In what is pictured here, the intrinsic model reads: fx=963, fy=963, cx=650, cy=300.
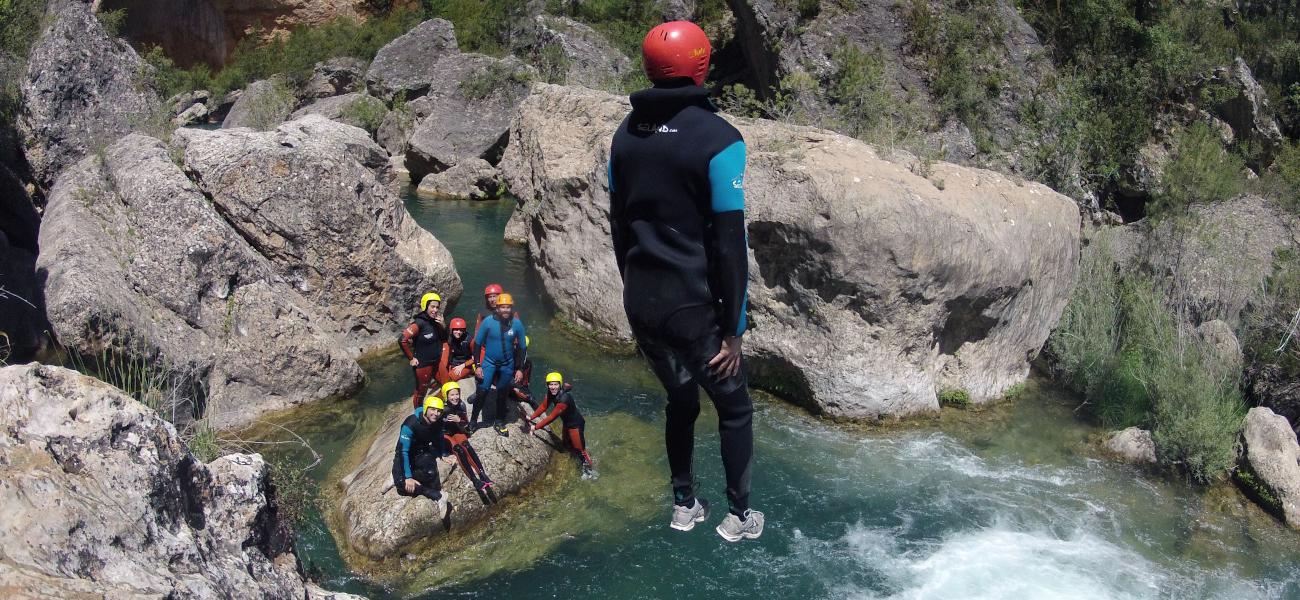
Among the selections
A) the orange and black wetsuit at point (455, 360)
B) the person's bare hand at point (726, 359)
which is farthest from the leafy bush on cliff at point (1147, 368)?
the person's bare hand at point (726, 359)

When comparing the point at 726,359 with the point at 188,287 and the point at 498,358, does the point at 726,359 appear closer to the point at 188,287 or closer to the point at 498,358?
the point at 498,358

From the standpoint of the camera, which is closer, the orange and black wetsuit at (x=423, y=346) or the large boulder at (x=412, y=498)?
the large boulder at (x=412, y=498)

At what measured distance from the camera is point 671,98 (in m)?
3.24

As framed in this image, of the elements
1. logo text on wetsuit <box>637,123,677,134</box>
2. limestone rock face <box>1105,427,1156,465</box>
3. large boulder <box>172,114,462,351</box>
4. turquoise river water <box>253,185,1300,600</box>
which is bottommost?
turquoise river water <box>253,185,1300,600</box>

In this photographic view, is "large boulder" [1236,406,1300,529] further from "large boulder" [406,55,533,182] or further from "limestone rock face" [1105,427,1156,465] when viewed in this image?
"large boulder" [406,55,533,182]

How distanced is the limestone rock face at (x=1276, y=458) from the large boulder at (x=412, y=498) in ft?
23.6

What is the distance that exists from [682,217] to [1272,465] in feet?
30.2

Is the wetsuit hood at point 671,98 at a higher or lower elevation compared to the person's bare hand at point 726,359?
higher

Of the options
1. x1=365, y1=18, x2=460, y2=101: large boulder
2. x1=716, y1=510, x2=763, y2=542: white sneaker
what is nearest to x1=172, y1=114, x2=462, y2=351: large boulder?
x1=716, y1=510, x2=763, y2=542: white sneaker

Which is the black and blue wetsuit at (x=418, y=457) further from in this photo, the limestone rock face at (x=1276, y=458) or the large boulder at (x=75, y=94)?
the limestone rock face at (x=1276, y=458)

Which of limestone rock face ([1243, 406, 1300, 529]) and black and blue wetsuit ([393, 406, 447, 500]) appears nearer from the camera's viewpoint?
black and blue wetsuit ([393, 406, 447, 500])

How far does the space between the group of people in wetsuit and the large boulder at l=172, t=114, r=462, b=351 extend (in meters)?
2.15

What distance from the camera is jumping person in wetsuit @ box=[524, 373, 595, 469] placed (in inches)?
372

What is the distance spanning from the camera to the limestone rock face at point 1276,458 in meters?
9.52
